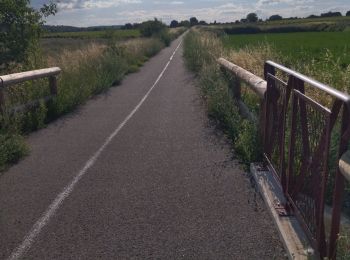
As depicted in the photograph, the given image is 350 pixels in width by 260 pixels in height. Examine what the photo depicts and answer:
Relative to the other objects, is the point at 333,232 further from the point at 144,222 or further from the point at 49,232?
the point at 49,232

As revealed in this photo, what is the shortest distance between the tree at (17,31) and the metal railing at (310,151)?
9.50 meters

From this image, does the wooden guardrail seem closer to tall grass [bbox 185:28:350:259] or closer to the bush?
tall grass [bbox 185:28:350:259]

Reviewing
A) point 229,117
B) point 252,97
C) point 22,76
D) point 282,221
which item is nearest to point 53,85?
point 22,76

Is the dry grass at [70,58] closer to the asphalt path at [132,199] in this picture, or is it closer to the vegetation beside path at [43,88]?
the vegetation beside path at [43,88]

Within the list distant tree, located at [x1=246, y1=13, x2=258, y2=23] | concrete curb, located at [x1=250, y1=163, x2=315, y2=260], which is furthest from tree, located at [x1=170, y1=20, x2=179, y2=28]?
concrete curb, located at [x1=250, y1=163, x2=315, y2=260]

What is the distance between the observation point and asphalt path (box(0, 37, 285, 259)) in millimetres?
4660

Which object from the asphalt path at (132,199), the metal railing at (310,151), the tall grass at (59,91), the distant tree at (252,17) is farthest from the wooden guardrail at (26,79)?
the distant tree at (252,17)

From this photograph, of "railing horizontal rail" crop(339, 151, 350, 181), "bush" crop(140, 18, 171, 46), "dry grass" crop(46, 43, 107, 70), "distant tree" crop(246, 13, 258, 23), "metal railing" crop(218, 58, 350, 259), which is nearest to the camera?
"railing horizontal rail" crop(339, 151, 350, 181)

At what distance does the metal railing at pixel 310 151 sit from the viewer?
3.46 meters

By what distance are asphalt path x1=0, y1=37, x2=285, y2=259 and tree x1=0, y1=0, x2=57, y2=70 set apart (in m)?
4.34

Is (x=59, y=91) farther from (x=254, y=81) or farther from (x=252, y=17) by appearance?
(x=252, y=17)

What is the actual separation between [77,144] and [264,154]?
387cm

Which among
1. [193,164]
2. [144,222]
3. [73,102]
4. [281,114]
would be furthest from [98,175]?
[73,102]

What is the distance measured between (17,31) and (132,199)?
9.47 m
